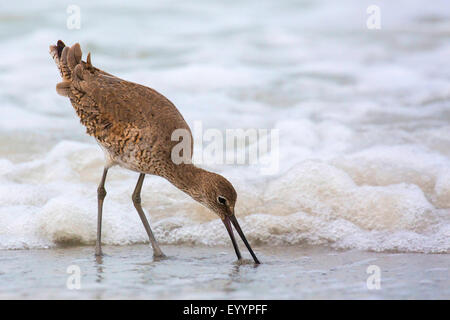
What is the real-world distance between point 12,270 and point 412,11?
40.5ft

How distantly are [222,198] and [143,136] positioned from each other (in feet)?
2.41

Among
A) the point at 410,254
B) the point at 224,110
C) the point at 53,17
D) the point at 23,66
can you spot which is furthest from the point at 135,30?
the point at 410,254

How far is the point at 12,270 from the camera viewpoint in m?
4.69

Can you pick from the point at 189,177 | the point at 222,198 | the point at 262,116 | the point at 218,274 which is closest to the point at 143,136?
the point at 189,177

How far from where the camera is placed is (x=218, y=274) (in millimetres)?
4652

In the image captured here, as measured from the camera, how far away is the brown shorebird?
502 cm

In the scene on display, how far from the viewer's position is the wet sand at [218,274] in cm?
416

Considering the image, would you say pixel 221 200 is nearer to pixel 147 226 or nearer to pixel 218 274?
pixel 218 274

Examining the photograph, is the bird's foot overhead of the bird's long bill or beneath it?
beneath

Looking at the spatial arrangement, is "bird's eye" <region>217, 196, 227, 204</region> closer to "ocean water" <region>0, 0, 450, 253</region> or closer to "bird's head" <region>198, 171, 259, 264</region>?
"bird's head" <region>198, 171, 259, 264</region>

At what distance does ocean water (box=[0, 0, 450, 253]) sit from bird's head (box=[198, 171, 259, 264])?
2.03 ft

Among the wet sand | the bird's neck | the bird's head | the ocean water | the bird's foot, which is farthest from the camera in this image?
the ocean water

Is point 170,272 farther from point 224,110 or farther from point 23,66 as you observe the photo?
point 23,66

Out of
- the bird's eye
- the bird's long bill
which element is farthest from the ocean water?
the bird's eye
